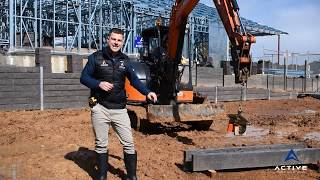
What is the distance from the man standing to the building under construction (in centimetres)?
1843

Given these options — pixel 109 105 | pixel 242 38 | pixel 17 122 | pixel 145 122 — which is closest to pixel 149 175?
pixel 109 105

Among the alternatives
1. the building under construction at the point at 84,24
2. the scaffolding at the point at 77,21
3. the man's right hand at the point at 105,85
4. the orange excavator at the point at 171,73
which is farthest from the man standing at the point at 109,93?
the scaffolding at the point at 77,21

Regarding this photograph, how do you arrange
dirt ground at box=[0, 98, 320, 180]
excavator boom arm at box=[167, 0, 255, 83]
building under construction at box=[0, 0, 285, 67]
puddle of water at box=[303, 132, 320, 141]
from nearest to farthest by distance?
dirt ground at box=[0, 98, 320, 180], excavator boom arm at box=[167, 0, 255, 83], puddle of water at box=[303, 132, 320, 141], building under construction at box=[0, 0, 285, 67]

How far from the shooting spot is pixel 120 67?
5473mm

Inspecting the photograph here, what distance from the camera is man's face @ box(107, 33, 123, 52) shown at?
17.4 ft

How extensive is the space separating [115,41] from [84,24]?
25.7 m

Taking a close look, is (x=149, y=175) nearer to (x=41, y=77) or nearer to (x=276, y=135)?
(x=276, y=135)

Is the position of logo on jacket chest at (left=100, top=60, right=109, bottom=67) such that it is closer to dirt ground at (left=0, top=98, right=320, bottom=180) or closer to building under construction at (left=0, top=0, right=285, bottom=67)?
dirt ground at (left=0, top=98, right=320, bottom=180)

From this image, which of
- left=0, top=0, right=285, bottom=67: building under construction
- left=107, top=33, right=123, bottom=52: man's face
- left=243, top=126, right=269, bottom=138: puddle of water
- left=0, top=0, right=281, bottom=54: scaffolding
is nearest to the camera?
left=107, top=33, right=123, bottom=52: man's face

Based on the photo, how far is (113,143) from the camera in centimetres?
845

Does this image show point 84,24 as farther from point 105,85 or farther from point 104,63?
point 105,85

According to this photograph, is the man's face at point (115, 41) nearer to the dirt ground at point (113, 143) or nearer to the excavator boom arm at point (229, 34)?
the dirt ground at point (113, 143)

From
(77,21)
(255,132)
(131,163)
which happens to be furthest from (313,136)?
(77,21)

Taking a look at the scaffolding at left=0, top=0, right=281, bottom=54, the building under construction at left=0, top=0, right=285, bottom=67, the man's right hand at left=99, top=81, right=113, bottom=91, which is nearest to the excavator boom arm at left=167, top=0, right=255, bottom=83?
the man's right hand at left=99, top=81, right=113, bottom=91
